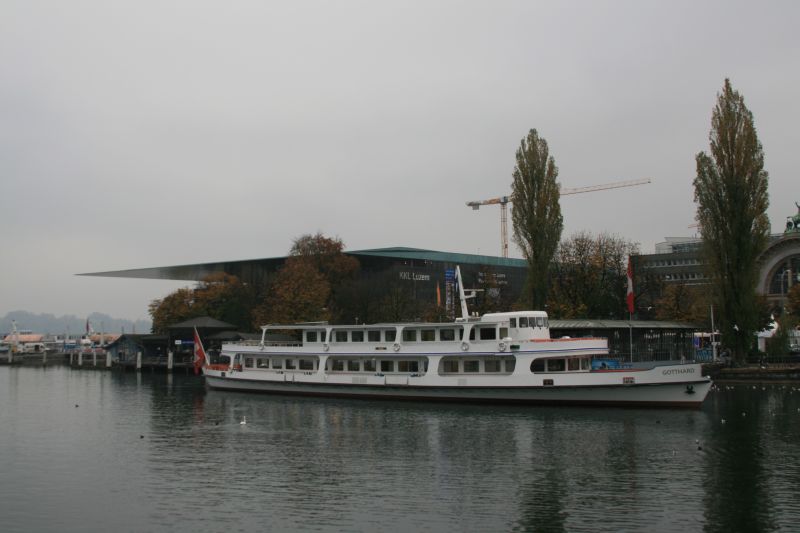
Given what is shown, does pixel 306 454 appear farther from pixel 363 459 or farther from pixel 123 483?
pixel 123 483

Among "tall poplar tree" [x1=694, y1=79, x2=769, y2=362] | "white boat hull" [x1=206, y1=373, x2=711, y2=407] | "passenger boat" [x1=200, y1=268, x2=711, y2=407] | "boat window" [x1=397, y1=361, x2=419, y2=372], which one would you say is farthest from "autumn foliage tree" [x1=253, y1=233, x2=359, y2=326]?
"tall poplar tree" [x1=694, y1=79, x2=769, y2=362]

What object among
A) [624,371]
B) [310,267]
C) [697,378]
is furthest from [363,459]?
[310,267]

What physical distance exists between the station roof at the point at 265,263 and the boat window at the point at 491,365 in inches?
2375

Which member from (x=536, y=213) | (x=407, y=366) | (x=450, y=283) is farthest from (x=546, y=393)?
(x=450, y=283)

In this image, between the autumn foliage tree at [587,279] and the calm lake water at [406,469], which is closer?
the calm lake water at [406,469]

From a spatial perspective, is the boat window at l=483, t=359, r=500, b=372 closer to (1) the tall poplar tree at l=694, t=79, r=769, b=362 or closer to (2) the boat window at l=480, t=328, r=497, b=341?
(2) the boat window at l=480, t=328, r=497, b=341

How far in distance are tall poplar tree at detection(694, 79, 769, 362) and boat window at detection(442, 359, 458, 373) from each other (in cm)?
2507

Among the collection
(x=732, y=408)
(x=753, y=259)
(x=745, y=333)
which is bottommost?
(x=732, y=408)

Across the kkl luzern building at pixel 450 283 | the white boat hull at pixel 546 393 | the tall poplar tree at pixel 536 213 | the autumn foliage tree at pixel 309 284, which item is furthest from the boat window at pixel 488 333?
the autumn foliage tree at pixel 309 284

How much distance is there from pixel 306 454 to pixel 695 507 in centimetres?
1541

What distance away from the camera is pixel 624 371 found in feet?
137

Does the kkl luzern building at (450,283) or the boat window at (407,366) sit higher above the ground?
the kkl luzern building at (450,283)

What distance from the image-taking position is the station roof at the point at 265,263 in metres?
109

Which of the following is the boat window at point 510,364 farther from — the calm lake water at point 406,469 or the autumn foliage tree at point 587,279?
the autumn foliage tree at point 587,279
